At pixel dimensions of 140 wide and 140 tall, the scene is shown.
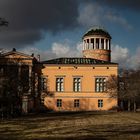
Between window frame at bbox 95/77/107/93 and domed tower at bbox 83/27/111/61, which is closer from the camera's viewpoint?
window frame at bbox 95/77/107/93

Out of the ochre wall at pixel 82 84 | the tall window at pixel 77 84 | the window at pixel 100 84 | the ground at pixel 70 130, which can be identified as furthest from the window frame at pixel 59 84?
the ground at pixel 70 130

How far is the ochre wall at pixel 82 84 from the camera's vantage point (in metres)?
70.9

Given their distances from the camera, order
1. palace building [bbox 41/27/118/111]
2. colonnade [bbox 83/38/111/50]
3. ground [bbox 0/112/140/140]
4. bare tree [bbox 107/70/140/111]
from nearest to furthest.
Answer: ground [bbox 0/112/140/140] < bare tree [bbox 107/70/140/111] < palace building [bbox 41/27/118/111] < colonnade [bbox 83/38/111/50]

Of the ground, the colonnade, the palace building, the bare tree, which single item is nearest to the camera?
the ground

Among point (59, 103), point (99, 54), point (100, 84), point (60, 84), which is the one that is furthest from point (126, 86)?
point (99, 54)

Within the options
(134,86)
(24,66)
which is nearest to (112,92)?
(134,86)

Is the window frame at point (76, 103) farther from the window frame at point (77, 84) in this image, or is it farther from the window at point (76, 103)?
the window frame at point (77, 84)

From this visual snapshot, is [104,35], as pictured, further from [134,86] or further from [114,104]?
Result: [134,86]

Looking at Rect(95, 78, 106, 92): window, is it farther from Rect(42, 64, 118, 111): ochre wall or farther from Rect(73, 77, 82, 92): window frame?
Rect(73, 77, 82, 92): window frame

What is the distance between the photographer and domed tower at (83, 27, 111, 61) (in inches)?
3236

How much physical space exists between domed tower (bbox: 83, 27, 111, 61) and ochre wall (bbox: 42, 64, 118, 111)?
40.0 feet

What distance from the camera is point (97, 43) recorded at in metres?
83.2

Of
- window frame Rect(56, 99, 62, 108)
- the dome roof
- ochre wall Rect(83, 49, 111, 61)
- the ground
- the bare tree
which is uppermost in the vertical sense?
the dome roof

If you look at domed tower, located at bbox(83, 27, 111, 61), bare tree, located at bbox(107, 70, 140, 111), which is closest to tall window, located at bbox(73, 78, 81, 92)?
bare tree, located at bbox(107, 70, 140, 111)
